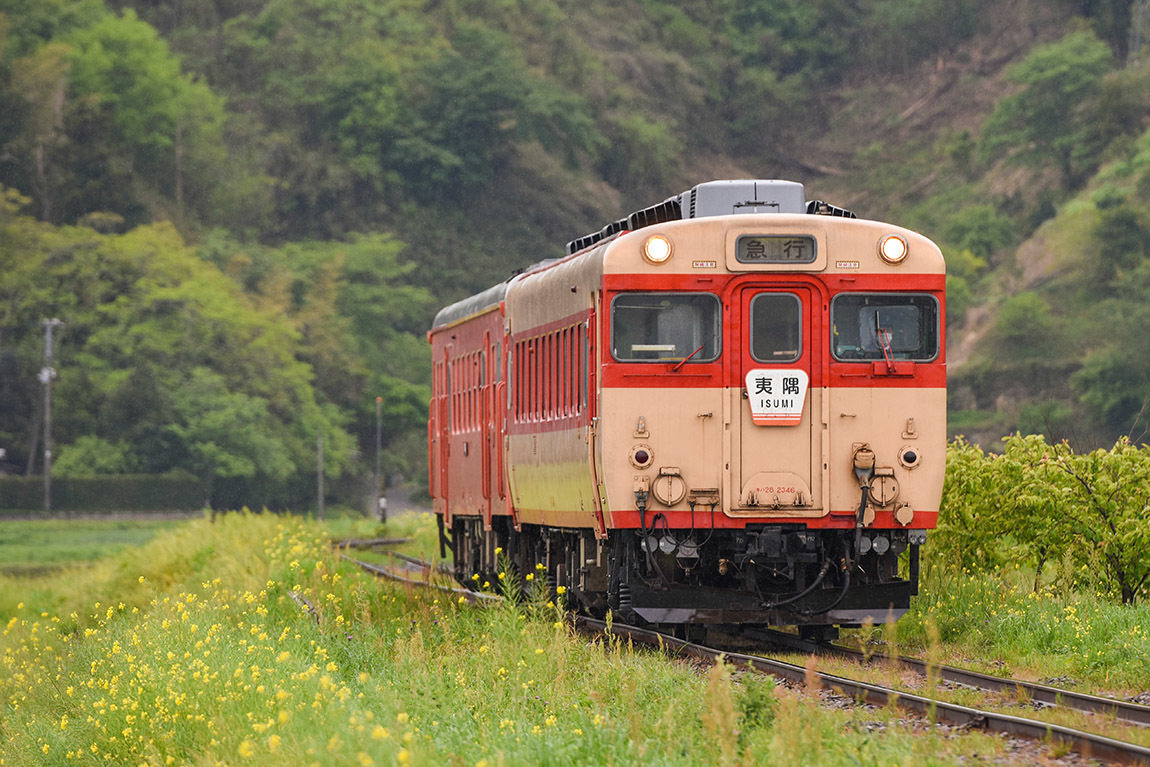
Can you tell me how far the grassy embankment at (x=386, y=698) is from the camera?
28.2 ft

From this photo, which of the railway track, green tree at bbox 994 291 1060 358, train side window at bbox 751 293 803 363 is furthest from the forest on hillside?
the railway track

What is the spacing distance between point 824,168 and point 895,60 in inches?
317

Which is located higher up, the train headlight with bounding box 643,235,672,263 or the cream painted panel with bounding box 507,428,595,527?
the train headlight with bounding box 643,235,672,263

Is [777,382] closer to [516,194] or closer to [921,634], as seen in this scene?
[921,634]

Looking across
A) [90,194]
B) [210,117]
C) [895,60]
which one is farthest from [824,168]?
[90,194]

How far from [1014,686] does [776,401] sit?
10.8 ft

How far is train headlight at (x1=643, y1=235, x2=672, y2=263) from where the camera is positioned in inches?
553

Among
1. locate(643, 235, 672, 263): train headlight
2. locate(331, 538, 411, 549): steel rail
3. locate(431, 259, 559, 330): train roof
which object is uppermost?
locate(431, 259, 559, 330): train roof

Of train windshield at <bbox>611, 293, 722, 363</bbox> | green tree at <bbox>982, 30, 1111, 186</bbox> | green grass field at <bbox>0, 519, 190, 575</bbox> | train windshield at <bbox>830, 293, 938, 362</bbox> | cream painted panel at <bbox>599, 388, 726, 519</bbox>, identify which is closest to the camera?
cream painted panel at <bbox>599, 388, 726, 519</bbox>

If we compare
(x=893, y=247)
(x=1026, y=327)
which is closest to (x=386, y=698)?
(x=893, y=247)

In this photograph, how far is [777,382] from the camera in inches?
553

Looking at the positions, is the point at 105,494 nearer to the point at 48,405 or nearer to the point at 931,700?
the point at 48,405

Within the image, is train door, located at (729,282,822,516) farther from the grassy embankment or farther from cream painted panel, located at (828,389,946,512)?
the grassy embankment

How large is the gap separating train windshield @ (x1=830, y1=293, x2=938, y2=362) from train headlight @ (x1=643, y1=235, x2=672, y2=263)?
1412 mm
